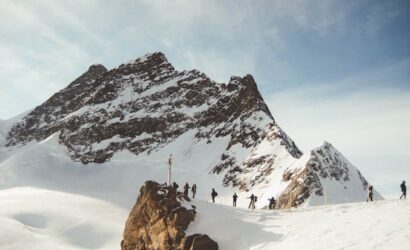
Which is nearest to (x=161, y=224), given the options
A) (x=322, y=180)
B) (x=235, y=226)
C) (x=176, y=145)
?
(x=235, y=226)

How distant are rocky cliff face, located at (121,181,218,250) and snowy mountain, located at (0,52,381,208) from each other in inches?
648

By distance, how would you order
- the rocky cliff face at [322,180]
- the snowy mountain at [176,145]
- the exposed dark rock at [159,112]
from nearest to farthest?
the rocky cliff face at [322,180], the snowy mountain at [176,145], the exposed dark rock at [159,112]

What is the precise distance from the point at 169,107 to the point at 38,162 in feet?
134

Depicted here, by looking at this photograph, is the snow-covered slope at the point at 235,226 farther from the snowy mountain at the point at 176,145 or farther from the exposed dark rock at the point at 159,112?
the exposed dark rock at the point at 159,112

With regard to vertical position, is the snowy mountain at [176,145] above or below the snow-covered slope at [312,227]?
above

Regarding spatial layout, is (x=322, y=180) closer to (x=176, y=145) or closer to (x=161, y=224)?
(x=161, y=224)

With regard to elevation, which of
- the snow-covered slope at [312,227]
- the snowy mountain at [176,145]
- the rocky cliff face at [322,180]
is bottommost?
the snow-covered slope at [312,227]

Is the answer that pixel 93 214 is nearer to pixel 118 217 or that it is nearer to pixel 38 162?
pixel 118 217

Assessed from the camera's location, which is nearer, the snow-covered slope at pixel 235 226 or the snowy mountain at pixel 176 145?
the snow-covered slope at pixel 235 226

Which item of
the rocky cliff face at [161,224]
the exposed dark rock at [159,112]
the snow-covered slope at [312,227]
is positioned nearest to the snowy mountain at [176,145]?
the exposed dark rock at [159,112]

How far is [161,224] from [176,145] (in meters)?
80.0

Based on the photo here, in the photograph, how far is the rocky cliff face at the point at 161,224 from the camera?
2933 cm

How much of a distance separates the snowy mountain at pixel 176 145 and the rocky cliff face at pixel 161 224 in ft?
54.0

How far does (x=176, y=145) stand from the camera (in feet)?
370
